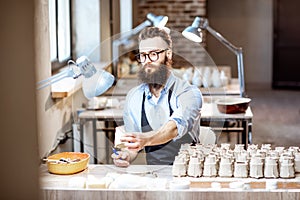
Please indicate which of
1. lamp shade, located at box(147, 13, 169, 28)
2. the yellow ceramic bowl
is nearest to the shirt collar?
lamp shade, located at box(147, 13, 169, 28)

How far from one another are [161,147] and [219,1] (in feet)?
23.0

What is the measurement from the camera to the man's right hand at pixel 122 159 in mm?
2594

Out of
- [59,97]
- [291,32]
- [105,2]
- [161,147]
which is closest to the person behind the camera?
[161,147]

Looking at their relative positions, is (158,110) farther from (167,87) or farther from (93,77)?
(93,77)

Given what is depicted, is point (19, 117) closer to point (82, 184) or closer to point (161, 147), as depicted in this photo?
point (82, 184)

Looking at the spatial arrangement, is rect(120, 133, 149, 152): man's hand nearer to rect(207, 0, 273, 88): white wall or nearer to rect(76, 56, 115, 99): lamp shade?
rect(76, 56, 115, 99): lamp shade

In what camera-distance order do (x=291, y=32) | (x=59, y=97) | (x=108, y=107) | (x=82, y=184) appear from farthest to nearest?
(x=291, y=32) < (x=108, y=107) < (x=59, y=97) < (x=82, y=184)

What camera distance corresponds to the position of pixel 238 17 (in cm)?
938

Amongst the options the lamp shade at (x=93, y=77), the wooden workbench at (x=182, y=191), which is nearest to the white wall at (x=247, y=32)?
the lamp shade at (x=93, y=77)

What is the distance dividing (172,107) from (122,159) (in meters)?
0.31

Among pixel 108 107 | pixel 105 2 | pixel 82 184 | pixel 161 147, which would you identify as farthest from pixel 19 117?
pixel 105 2

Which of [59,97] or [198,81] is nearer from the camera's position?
[59,97]

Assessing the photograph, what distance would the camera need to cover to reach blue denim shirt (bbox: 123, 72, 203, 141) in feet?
8.50

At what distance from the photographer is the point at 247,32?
30.9 ft
